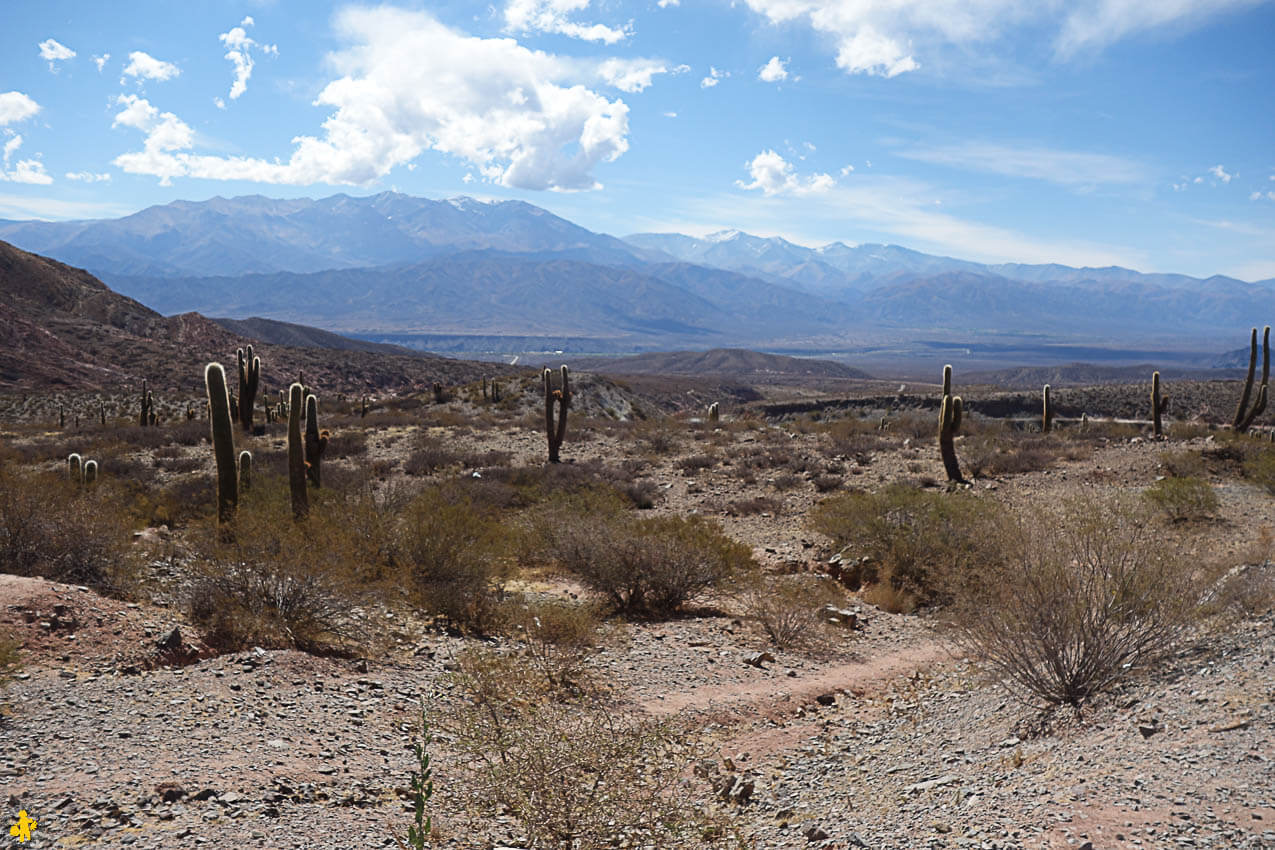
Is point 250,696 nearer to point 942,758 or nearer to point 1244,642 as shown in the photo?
point 942,758

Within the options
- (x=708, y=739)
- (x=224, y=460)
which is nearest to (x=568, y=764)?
(x=708, y=739)

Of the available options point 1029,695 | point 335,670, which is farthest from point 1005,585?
point 335,670

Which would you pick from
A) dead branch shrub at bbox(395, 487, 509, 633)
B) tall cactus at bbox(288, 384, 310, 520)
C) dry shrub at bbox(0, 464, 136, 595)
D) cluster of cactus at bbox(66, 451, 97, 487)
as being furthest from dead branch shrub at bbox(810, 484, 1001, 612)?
cluster of cactus at bbox(66, 451, 97, 487)

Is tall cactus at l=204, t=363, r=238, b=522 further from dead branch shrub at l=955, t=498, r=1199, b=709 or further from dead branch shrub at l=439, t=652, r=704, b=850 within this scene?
dead branch shrub at l=955, t=498, r=1199, b=709

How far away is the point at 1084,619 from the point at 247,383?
86.8 ft

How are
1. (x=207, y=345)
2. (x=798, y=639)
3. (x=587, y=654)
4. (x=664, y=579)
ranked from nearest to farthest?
(x=587, y=654)
(x=798, y=639)
(x=664, y=579)
(x=207, y=345)

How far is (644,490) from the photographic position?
20125 millimetres

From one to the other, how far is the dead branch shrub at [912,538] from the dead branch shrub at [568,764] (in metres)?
5.67

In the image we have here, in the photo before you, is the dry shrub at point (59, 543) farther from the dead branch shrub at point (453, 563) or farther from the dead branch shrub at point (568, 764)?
the dead branch shrub at point (568, 764)

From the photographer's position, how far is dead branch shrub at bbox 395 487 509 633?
32.5 feet

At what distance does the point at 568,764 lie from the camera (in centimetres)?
589

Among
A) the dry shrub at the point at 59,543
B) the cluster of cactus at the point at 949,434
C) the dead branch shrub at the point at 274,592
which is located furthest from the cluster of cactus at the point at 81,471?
the cluster of cactus at the point at 949,434

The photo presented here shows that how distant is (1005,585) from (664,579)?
4.79 m

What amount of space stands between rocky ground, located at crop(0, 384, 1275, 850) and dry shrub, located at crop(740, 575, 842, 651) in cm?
22
